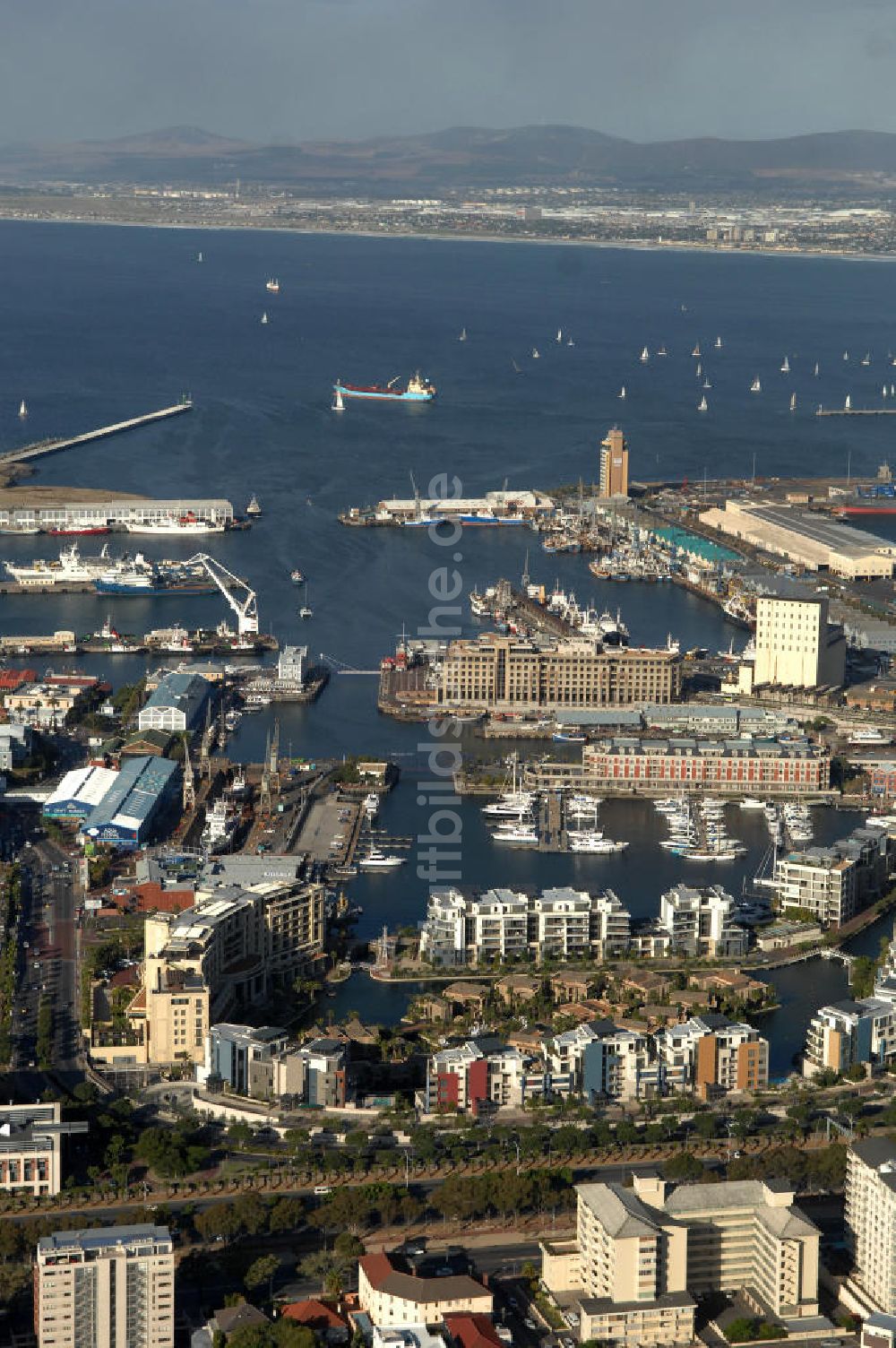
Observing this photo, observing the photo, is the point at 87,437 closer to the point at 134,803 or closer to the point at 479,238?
the point at 134,803

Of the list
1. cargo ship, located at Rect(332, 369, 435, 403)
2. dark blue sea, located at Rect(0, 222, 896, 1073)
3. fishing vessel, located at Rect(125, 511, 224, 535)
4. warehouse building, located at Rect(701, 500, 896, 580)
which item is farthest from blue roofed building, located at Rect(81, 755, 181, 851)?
cargo ship, located at Rect(332, 369, 435, 403)

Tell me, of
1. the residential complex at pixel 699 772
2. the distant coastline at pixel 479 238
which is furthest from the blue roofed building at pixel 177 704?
the distant coastline at pixel 479 238

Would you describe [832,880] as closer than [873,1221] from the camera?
No

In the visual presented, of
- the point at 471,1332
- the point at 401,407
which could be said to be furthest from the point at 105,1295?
the point at 401,407

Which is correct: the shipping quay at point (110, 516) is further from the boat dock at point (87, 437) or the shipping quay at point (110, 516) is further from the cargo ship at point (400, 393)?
the cargo ship at point (400, 393)

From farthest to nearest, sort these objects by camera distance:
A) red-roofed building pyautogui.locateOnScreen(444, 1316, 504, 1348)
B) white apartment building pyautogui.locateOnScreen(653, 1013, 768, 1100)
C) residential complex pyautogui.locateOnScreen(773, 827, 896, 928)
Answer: residential complex pyautogui.locateOnScreen(773, 827, 896, 928)
white apartment building pyautogui.locateOnScreen(653, 1013, 768, 1100)
red-roofed building pyautogui.locateOnScreen(444, 1316, 504, 1348)

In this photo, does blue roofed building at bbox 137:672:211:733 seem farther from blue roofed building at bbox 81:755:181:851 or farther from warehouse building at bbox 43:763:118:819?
warehouse building at bbox 43:763:118:819
